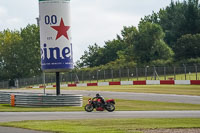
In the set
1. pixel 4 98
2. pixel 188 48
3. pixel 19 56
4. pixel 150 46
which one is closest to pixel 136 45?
pixel 150 46

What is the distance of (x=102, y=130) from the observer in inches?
747

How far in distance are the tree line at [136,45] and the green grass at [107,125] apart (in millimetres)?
64764

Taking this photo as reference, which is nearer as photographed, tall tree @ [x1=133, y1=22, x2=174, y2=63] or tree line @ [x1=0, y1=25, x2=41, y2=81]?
tall tree @ [x1=133, y1=22, x2=174, y2=63]

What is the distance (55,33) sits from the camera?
3347 cm

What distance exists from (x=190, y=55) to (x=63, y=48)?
7019 cm

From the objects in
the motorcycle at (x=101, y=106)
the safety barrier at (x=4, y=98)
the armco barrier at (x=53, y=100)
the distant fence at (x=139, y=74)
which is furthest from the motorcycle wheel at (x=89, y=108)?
the distant fence at (x=139, y=74)

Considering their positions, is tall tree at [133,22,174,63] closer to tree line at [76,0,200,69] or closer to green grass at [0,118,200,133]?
tree line at [76,0,200,69]

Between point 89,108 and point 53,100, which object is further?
point 53,100

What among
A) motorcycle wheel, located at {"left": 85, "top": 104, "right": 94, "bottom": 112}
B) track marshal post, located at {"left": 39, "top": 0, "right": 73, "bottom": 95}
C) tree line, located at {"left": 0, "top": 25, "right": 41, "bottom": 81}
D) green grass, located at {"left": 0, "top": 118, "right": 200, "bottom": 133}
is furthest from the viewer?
tree line, located at {"left": 0, "top": 25, "right": 41, "bottom": 81}

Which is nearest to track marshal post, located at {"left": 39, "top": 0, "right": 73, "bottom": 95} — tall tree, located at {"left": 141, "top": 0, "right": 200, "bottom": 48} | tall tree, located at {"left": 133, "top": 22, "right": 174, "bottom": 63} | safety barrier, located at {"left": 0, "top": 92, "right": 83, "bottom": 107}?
safety barrier, located at {"left": 0, "top": 92, "right": 83, "bottom": 107}

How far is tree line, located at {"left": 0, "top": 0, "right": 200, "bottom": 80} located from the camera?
104 meters

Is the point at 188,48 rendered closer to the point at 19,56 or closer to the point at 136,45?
the point at 136,45

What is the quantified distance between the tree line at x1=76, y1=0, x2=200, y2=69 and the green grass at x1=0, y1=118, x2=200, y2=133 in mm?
62123

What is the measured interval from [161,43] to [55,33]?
247 feet
